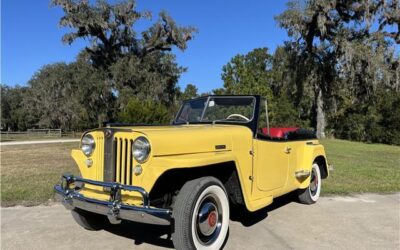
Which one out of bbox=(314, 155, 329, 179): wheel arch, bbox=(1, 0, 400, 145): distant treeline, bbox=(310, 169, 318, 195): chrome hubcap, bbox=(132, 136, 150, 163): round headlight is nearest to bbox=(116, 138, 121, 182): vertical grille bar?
bbox=(132, 136, 150, 163): round headlight

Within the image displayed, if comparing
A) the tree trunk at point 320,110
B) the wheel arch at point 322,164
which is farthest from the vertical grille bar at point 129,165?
the tree trunk at point 320,110

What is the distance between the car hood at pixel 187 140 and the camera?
12.4 feet

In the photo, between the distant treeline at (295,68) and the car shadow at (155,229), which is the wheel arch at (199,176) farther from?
the distant treeline at (295,68)

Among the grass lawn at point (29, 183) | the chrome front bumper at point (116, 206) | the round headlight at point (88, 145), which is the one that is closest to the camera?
the chrome front bumper at point (116, 206)

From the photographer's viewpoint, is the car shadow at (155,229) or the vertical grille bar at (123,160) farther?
the car shadow at (155,229)

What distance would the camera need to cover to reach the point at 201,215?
Answer: 12.9ft

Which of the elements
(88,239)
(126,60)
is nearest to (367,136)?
(126,60)

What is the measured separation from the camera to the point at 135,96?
32531 millimetres

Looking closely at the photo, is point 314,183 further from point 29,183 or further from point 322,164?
point 29,183

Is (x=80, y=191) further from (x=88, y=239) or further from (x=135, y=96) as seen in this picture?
(x=135, y=96)

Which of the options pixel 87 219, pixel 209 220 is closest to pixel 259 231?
pixel 209 220

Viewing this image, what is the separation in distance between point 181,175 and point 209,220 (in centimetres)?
57

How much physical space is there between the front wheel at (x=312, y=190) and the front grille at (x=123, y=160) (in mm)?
3638

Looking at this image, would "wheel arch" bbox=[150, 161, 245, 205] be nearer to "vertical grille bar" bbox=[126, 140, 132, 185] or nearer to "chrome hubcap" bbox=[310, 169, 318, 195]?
"vertical grille bar" bbox=[126, 140, 132, 185]
